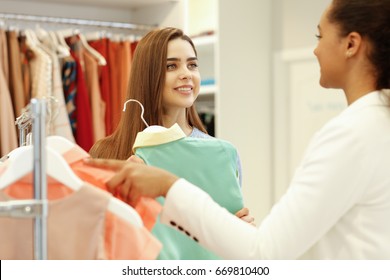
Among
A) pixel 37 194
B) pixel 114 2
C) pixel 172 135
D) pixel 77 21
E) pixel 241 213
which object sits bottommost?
pixel 241 213

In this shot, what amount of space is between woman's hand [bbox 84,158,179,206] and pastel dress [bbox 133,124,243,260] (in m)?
0.20

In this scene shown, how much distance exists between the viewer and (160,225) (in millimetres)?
1831

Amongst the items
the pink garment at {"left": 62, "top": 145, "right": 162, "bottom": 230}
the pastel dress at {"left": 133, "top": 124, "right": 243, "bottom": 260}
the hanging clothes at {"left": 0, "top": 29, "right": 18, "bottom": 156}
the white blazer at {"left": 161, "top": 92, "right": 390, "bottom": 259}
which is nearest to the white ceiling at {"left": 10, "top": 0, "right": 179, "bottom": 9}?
the hanging clothes at {"left": 0, "top": 29, "right": 18, "bottom": 156}

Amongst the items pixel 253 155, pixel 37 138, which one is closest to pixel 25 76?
pixel 253 155

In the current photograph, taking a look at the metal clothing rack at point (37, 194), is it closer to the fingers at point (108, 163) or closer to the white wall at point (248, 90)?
the fingers at point (108, 163)

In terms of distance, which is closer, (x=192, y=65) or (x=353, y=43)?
(x=353, y=43)

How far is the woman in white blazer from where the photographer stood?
1480 mm

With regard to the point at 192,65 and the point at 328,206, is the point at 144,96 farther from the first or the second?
the point at 328,206

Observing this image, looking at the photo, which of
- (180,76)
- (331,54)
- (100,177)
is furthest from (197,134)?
(331,54)

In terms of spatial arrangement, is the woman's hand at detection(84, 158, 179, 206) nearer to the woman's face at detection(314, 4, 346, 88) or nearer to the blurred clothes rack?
the woman's face at detection(314, 4, 346, 88)

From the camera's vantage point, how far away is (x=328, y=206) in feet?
4.86

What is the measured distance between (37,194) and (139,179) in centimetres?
27

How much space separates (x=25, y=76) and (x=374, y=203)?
8.66 ft

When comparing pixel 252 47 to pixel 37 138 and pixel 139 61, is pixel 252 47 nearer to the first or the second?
pixel 139 61
